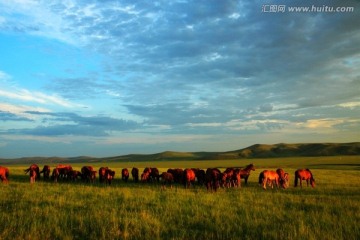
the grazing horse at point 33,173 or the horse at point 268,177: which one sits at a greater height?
the grazing horse at point 33,173

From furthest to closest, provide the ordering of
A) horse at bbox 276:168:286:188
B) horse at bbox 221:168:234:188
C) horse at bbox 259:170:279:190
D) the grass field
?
horse at bbox 276:168:286:188 → horse at bbox 259:170:279:190 → horse at bbox 221:168:234:188 → the grass field

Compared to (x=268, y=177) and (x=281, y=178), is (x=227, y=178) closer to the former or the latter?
(x=268, y=177)

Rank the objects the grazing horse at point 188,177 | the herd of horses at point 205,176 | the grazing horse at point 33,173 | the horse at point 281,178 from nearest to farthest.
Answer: the herd of horses at point 205,176
the grazing horse at point 188,177
the horse at point 281,178
the grazing horse at point 33,173

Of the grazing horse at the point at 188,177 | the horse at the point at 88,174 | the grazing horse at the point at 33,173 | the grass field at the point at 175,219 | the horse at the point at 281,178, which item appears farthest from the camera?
the horse at the point at 88,174

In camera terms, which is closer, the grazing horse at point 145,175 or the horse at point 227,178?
the horse at point 227,178

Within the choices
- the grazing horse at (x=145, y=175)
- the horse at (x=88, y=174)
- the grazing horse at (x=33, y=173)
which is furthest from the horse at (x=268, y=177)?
the grazing horse at (x=33, y=173)

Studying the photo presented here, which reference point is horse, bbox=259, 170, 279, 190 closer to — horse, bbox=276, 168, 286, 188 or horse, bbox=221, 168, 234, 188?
horse, bbox=276, 168, 286, 188

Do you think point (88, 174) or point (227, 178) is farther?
point (88, 174)

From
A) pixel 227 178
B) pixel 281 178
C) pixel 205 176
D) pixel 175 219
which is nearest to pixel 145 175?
pixel 205 176

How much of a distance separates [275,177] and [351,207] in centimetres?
1207

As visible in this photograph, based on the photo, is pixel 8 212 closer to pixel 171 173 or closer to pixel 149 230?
pixel 149 230

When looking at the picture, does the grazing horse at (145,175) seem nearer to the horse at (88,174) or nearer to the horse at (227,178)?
the horse at (88,174)

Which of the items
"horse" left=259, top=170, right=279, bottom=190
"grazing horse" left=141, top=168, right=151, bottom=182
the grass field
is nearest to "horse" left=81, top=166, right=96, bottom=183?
"grazing horse" left=141, top=168, right=151, bottom=182

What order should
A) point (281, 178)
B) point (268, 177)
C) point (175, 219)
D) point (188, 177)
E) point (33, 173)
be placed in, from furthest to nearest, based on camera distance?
1. point (33, 173)
2. point (281, 178)
3. point (268, 177)
4. point (188, 177)
5. point (175, 219)
